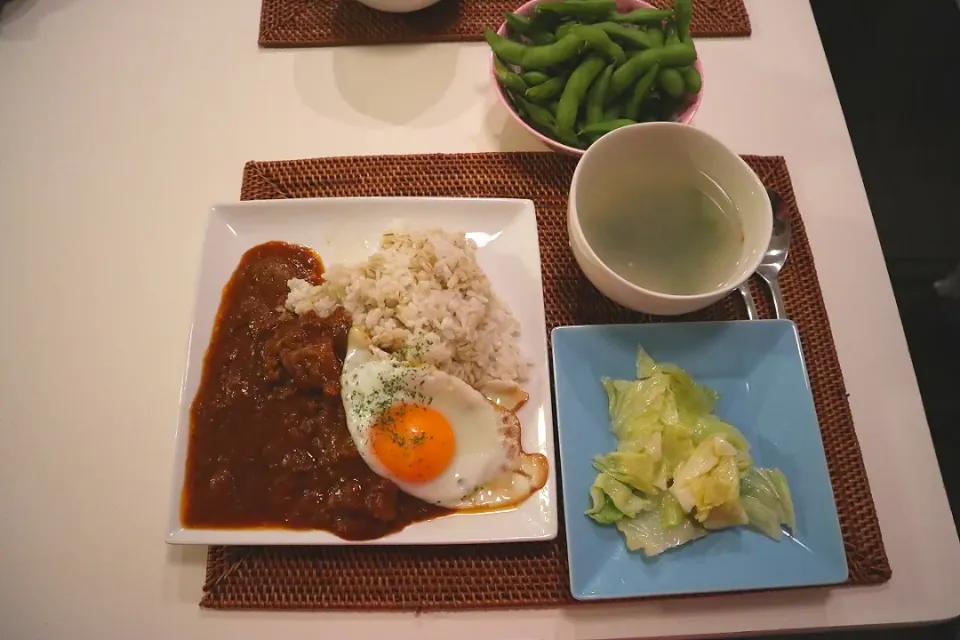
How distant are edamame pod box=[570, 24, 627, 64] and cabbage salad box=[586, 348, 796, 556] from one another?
37.0 inches

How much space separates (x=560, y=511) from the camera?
1.50 meters

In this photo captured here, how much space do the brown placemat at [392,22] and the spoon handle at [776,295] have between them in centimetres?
97

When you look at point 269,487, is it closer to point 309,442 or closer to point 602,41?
point 309,442

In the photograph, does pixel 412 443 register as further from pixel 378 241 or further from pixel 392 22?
pixel 392 22

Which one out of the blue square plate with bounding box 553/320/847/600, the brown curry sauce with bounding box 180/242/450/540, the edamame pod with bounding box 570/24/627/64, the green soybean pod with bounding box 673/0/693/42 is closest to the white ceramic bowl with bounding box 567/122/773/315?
the blue square plate with bounding box 553/320/847/600

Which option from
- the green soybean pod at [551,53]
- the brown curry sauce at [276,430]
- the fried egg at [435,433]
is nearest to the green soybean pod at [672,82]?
the green soybean pod at [551,53]

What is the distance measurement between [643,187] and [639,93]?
0.32 meters

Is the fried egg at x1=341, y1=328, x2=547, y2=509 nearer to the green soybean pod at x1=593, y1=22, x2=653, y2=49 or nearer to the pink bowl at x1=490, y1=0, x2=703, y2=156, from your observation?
the pink bowl at x1=490, y1=0, x2=703, y2=156

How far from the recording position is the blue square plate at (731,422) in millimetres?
1341

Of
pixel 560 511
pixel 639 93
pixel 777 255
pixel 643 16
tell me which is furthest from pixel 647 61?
pixel 560 511

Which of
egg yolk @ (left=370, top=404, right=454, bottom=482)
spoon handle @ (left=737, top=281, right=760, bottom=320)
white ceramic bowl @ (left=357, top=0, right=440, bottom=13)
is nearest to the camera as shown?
egg yolk @ (left=370, top=404, right=454, bottom=482)

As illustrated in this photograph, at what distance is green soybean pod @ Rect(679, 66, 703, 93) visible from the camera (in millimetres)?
1771

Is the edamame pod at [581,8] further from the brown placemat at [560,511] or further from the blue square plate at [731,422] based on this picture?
Result: the blue square plate at [731,422]

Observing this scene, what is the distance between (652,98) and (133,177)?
1.65 metres
